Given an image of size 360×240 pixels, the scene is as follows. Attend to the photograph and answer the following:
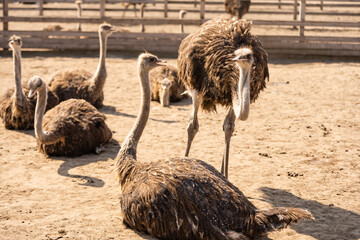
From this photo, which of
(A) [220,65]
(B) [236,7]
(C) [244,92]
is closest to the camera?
(C) [244,92]

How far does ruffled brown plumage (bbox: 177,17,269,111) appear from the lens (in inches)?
214

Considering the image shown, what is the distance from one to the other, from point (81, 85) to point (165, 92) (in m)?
1.38

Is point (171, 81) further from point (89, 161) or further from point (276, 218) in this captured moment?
point (276, 218)

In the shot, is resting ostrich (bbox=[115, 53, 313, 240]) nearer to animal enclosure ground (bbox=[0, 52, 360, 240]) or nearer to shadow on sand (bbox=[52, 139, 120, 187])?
animal enclosure ground (bbox=[0, 52, 360, 240])

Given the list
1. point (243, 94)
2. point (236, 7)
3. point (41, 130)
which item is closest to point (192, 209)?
point (243, 94)

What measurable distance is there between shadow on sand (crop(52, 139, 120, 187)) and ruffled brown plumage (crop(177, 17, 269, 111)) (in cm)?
141

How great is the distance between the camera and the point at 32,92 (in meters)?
6.70

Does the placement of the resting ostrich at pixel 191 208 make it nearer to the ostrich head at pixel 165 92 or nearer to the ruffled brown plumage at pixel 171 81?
the ostrich head at pixel 165 92

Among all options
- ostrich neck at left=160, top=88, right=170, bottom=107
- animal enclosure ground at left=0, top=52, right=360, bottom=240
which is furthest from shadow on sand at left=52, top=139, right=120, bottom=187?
ostrich neck at left=160, top=88, right=170, bottom=107

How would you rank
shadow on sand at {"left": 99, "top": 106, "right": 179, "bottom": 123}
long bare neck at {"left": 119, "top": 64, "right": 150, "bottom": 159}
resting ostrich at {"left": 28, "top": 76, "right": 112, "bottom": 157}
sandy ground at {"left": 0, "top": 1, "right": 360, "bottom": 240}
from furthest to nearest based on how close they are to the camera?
shadow on sand at {"left": 99, "top": 106, "right": 179, "bottom": 123}, resting ostrich at {"left": 28, "top": 76, "right": 112, "bottom": 157}, long bare neck at {"left": 119, "top": 64, "right": 150, "bottom": 159}, sandy ground at {"left": 0, "top": 1, "right": 360, "bottom": 240}

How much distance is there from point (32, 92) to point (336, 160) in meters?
3.78

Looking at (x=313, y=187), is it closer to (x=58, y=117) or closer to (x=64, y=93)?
(x=58, y=117)

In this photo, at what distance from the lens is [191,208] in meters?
4.19

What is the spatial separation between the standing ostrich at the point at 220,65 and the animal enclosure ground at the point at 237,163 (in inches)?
33.3
